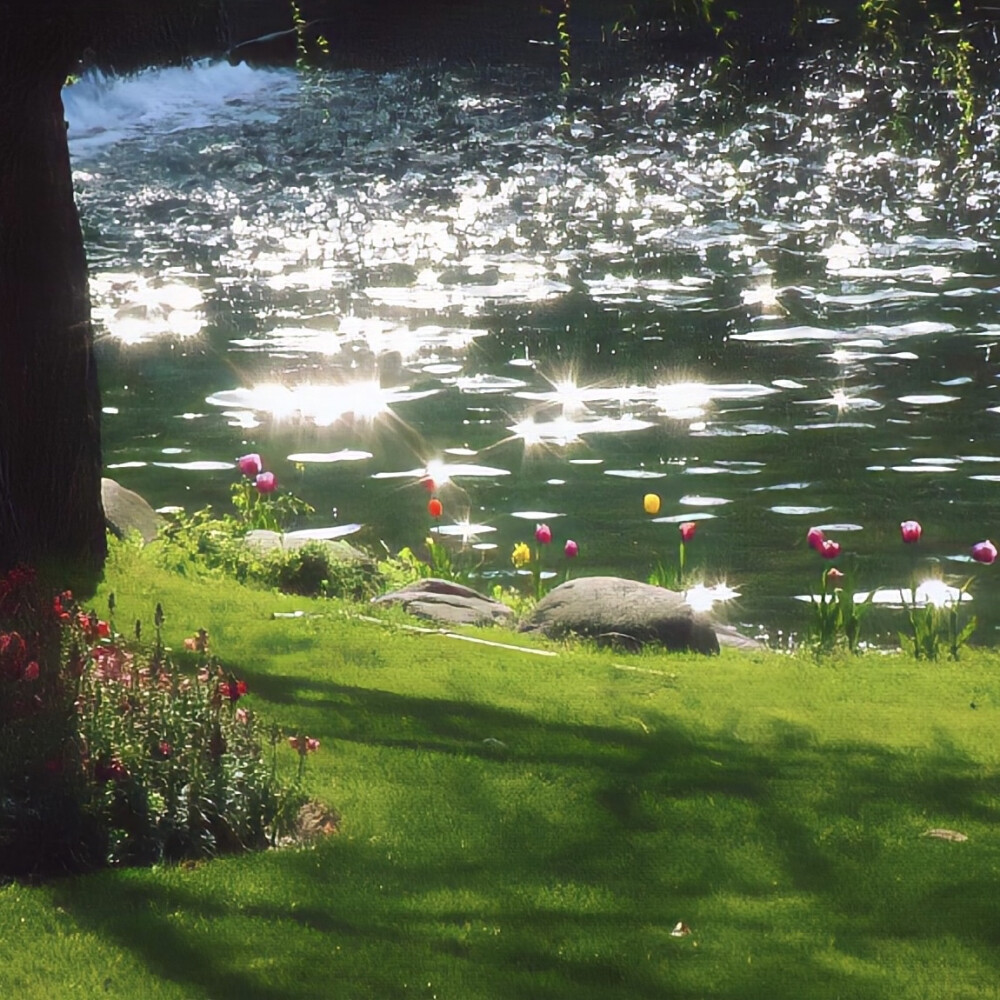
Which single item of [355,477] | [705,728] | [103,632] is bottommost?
[355,477]

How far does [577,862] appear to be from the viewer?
689 centimetres

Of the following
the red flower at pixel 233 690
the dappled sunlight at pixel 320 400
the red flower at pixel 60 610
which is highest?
the red flower at pixel 60 610

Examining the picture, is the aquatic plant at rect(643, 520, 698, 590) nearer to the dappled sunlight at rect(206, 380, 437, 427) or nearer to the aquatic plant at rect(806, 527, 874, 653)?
the aquatic plant at rect(806, 527, 874, 653)

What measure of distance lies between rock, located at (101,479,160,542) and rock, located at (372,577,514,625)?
8.41 feet

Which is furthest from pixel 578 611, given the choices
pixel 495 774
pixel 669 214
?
pixel 669 214

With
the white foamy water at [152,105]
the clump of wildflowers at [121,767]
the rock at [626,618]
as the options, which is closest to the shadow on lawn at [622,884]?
the clump of wildflowers at [121,767]

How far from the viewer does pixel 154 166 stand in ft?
153

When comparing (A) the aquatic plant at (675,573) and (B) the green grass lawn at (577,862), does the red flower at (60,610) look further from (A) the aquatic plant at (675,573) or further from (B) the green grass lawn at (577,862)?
(A) the aquatic plant at (675,573)

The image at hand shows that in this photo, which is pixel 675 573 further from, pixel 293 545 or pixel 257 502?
pixel 257 502

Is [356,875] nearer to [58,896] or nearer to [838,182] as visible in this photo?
[58,896]

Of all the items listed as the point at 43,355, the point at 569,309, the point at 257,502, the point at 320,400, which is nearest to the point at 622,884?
the point at 43,355

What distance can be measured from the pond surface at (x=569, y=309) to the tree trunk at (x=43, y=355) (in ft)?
4.50

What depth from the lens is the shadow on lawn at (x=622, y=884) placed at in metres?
6.00

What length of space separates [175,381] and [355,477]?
7896 millimetres
